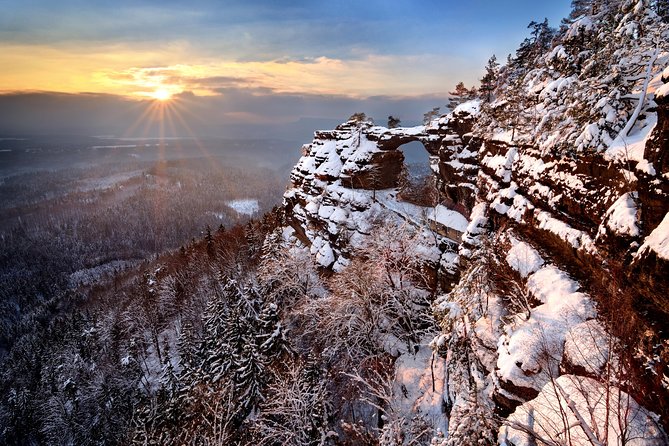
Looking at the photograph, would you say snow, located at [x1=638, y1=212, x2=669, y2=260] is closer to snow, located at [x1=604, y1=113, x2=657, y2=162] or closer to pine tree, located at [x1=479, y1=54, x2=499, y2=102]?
snow, located at [x1=604, y1=113, x2=657, y2=162]

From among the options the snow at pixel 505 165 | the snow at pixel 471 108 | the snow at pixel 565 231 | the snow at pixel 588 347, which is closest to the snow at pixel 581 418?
the snow at pixel 588 347

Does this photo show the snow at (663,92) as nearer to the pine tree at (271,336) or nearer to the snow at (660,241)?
the snow at (660,241)

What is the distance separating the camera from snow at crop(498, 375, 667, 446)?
6.16 meters

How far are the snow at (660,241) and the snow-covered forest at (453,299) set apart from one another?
0.07 meters

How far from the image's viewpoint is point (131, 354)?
41375 millimetres

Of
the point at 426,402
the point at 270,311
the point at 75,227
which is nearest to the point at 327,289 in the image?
the point at 270,311

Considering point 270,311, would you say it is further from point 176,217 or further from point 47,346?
point 176,217

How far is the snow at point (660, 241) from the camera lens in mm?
6773

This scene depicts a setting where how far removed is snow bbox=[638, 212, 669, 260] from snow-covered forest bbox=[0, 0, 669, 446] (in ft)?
0.23

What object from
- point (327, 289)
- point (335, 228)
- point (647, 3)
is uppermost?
point (647, 3)

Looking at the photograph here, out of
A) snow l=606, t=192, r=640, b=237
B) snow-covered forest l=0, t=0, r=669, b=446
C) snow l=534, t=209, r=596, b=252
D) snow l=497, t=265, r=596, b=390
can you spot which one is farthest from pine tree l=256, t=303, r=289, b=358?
Result: snow l=606, t=192, r=640, b=237

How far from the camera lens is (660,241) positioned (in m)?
6.94

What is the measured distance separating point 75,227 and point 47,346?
128 m

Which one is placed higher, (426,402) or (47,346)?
(426,402)
